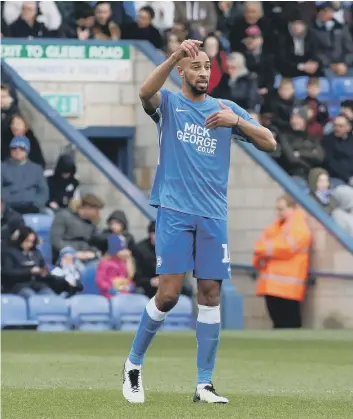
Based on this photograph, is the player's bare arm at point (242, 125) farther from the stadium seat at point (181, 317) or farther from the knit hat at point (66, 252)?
the knit hat at point (66, 252)

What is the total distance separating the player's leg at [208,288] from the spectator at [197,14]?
14720 mm

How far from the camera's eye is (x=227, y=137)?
10.1m

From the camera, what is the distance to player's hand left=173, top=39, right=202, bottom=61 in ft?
30.9

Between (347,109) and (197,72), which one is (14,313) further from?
(197,72)

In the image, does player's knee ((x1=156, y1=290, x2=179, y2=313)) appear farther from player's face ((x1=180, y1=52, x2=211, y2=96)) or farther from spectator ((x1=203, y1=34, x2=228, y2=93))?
spectator ((x1=203, y1=34, x2=228, y2=93))

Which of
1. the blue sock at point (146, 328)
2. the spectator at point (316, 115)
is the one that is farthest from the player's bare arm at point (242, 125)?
the spectator at point (316, 115)

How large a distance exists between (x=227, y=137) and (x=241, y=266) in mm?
11529

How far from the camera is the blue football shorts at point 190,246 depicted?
9.95m

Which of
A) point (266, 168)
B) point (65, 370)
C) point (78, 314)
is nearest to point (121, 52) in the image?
point (266, 168)

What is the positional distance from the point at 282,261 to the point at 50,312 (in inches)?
129

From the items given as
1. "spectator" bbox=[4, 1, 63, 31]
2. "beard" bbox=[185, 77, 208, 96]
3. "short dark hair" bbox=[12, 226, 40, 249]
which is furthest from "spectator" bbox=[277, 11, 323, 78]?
"beard" bbox=[185, 77, 208, 96]

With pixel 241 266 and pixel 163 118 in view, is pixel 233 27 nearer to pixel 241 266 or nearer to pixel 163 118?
pixel 241 266

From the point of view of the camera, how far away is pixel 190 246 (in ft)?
32.8

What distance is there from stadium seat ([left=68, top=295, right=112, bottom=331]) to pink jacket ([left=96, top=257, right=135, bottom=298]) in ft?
1.13
